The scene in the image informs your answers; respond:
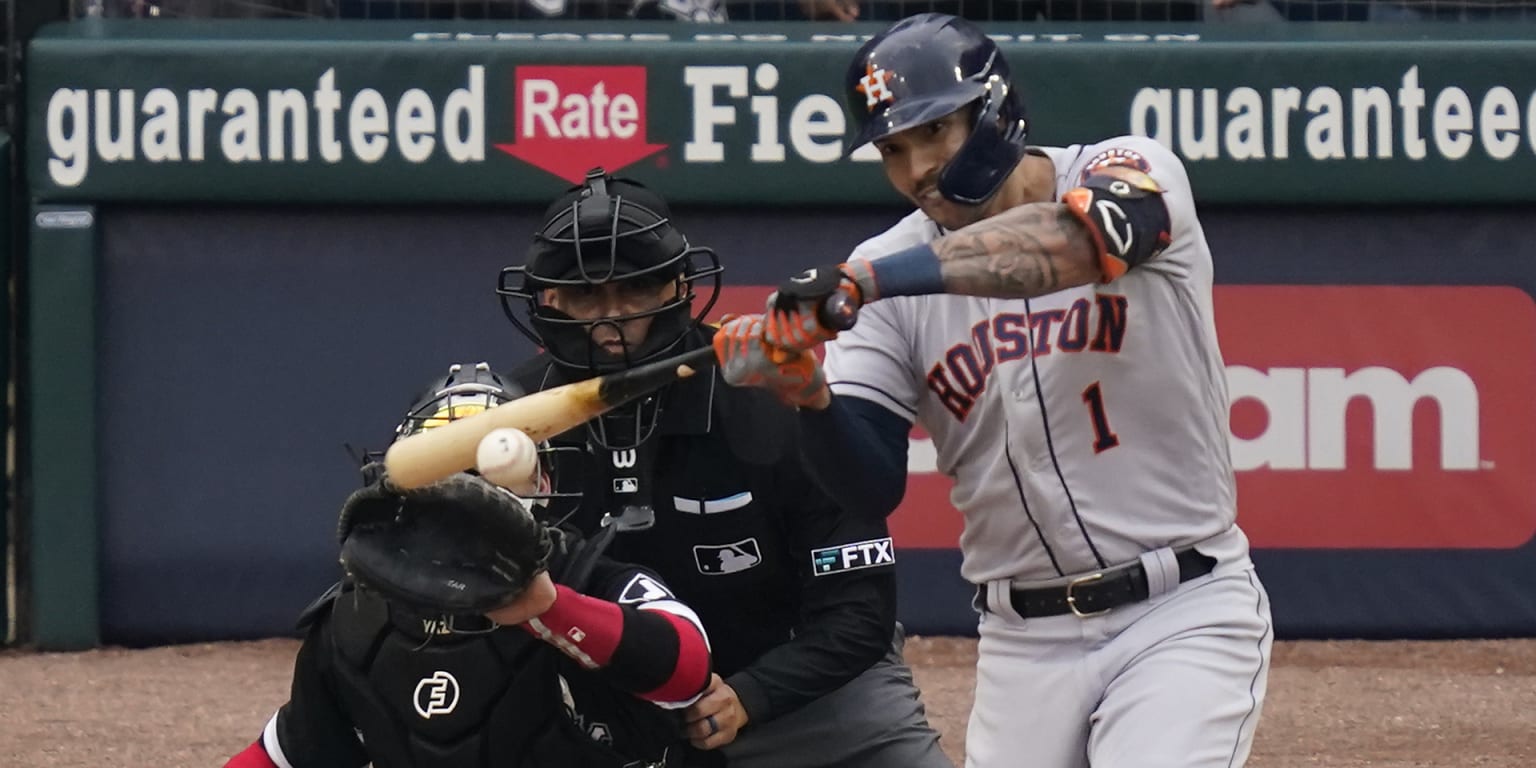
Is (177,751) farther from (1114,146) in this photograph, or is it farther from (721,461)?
(1114,146)

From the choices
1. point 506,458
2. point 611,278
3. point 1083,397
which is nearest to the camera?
point 506,458

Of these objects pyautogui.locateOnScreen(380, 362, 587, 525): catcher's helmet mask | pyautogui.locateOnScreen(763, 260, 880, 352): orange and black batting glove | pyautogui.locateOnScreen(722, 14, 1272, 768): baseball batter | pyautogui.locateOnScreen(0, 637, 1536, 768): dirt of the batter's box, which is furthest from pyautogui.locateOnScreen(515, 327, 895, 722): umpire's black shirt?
pyautogui.locateOnScreen(0, 637, 1536, 768): dirt of the batter's box

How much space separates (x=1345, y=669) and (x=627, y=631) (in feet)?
13.6

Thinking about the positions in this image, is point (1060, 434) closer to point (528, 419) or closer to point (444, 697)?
point (528, 419)

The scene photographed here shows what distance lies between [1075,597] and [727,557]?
536 mm

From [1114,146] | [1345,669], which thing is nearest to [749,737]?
[1114,146]

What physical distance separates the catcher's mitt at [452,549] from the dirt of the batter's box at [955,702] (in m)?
2.81

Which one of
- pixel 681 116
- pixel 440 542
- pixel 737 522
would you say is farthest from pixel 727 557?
pixel 681 116

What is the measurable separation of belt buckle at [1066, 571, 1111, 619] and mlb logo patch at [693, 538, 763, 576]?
0.48 m

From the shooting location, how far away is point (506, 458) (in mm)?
2441

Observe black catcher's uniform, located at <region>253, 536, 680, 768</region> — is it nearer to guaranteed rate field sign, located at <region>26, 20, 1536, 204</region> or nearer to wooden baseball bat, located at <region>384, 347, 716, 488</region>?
wooden baseball bat, located at <region>384, 347, 716, 488</region>

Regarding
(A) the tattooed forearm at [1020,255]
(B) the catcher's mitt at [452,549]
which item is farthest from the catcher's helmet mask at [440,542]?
(A) the tattooed forearm at [1020,255]

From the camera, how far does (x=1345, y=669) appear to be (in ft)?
20.8

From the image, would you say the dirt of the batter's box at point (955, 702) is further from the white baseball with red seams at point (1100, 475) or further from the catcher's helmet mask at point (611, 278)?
the catcher's helmet mask at point (611, 278)
